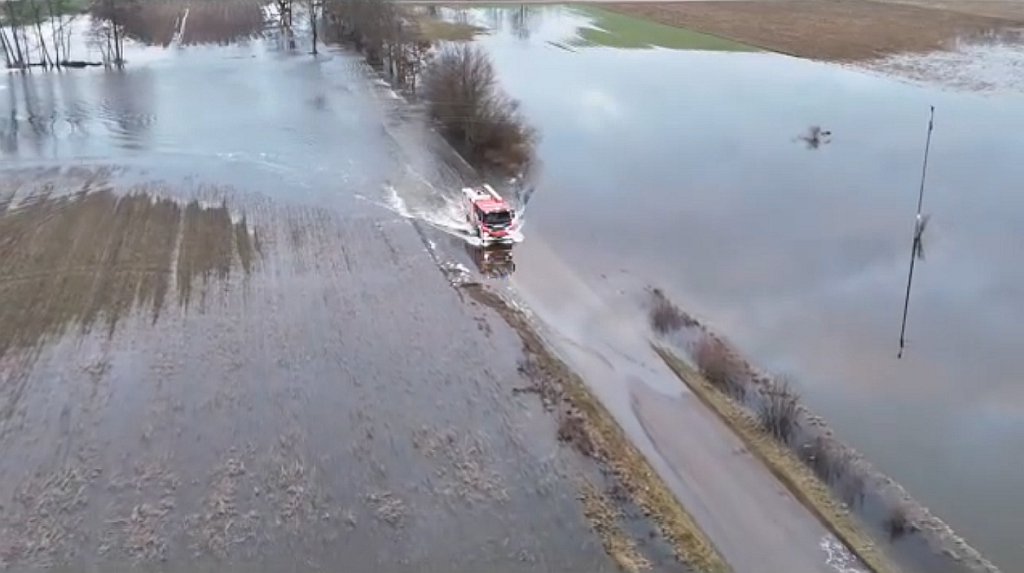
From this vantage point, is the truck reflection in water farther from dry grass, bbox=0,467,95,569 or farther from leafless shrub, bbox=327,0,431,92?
leafless shrub, bbox=327,0,431,92

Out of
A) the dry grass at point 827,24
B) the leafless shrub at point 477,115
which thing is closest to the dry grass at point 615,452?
the leafless shrub at point 477,115

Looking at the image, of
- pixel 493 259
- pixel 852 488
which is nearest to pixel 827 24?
pixel 493 259

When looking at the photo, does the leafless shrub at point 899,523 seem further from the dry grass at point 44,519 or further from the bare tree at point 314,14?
the bare tree at point 314,14

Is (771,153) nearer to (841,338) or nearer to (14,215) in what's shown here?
(841,338)

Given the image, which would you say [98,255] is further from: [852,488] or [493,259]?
[852,488]

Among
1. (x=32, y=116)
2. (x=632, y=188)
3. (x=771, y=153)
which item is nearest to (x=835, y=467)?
(x=632, y=188)

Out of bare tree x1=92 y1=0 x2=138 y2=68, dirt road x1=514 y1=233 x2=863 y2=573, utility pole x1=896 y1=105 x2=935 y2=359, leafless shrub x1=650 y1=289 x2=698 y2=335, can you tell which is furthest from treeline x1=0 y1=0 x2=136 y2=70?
utility pole x1=896 y1=105 x2=935 y2=359
